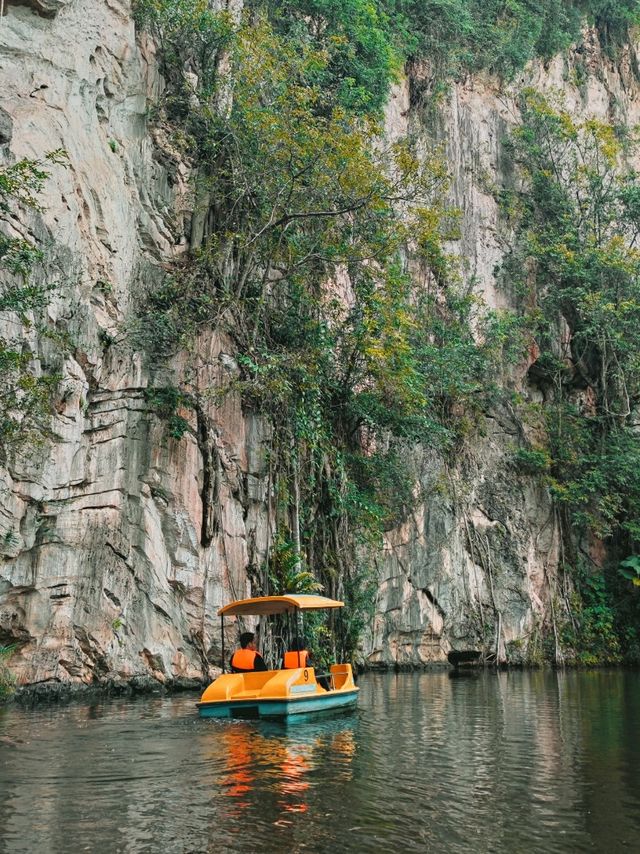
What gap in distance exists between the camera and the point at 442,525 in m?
23.4

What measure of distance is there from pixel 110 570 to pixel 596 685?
1045cm

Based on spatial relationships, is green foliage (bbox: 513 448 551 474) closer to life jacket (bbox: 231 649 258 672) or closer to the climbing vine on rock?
the climbing vine on rock

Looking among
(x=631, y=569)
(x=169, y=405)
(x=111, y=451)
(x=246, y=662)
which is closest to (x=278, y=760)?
(x=246, y=662)

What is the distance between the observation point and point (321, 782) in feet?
22.5

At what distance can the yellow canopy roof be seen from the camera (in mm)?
11938

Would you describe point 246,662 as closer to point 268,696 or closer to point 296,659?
point 296,659

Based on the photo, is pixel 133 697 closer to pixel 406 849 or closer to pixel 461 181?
pixel 406 849

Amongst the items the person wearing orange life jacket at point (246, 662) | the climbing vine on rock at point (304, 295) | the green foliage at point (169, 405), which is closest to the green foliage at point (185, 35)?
the climbing vine on rock at point (304, 295)

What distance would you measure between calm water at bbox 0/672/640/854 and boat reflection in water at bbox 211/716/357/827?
2 centimetres

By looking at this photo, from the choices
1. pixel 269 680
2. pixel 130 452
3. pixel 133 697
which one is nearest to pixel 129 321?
pixel 130 452

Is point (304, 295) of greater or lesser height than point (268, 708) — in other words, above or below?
above

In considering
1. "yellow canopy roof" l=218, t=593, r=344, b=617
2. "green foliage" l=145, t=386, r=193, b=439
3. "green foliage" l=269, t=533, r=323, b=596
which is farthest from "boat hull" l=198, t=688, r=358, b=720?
"green foliage" l=145, t=386, r=193, b=439

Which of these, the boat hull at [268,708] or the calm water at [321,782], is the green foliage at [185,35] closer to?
the boat hull at [268,708]

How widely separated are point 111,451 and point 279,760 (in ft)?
27.9
